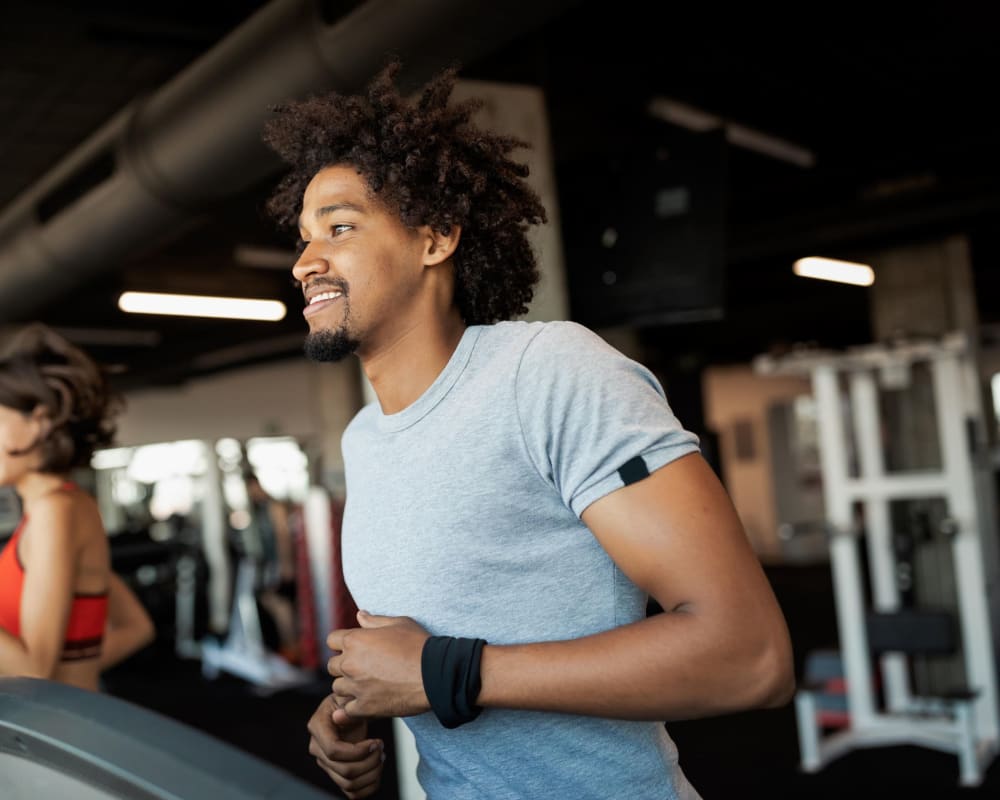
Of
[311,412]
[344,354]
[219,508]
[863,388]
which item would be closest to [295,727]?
[219,508]

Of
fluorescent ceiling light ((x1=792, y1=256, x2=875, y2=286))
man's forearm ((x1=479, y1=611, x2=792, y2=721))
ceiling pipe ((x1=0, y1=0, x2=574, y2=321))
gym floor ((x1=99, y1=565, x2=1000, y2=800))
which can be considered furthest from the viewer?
fluorescent ceiling light ((x1=792, y1=256, x2=875, y2=286))

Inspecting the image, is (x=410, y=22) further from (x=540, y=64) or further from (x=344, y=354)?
(x=344, y=354)

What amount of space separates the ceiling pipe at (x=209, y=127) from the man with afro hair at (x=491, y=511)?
0.51 metres

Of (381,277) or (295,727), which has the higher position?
(381,277)

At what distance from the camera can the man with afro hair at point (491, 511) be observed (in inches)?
31.2

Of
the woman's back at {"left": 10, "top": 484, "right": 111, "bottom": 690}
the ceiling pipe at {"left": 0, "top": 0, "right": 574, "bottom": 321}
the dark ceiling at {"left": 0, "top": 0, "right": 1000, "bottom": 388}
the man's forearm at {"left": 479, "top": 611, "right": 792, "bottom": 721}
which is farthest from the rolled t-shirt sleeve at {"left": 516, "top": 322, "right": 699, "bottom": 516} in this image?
the dark ceiling at {"left": 0, "top": 0, "right": 1000, "bottom": 388}

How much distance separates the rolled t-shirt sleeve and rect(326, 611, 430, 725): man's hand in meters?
0.20

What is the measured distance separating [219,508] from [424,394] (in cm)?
755

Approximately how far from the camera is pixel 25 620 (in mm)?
1541

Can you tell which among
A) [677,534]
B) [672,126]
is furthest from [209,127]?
[677,534]

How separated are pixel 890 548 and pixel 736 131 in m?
3.02

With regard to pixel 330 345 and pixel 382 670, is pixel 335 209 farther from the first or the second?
pixel 382 670

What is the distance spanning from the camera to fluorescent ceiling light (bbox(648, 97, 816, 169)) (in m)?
5.72

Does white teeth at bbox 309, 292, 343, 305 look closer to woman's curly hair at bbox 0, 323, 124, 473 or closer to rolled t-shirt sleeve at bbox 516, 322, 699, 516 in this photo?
rolled t-shirt sleeve at bbox 516, 322, 699, 516
